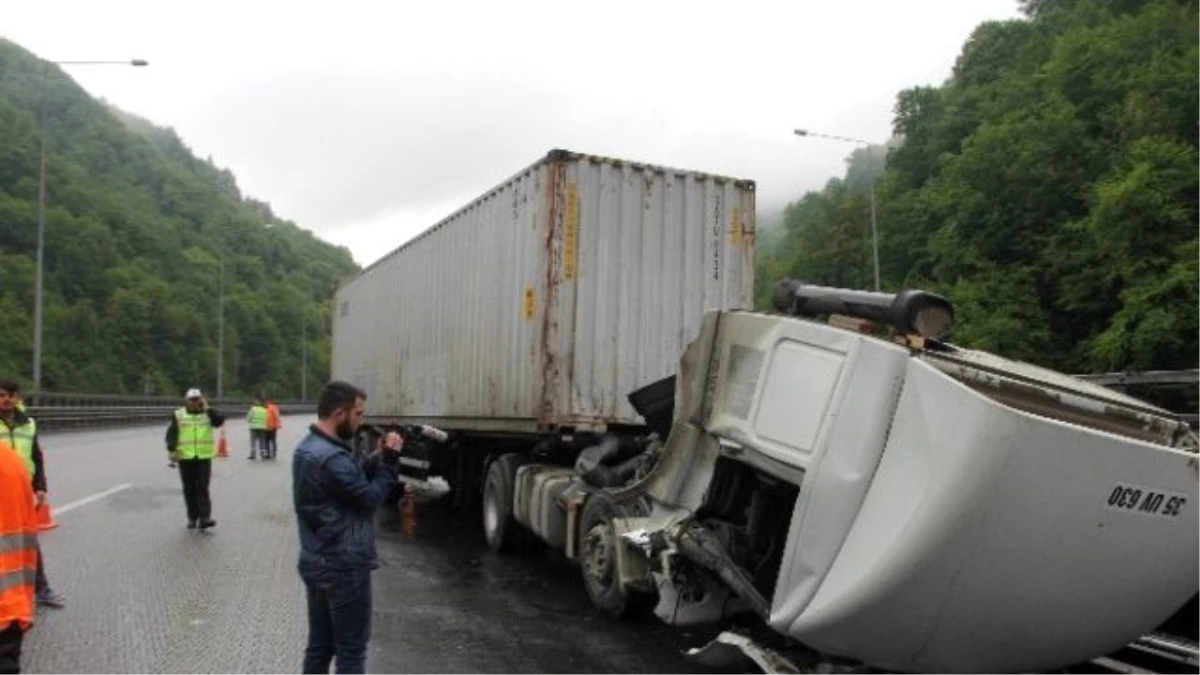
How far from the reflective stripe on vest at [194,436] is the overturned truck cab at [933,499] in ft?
22.5

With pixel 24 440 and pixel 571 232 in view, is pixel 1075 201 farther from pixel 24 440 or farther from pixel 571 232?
pixel 24 440

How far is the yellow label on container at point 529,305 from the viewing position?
28.6 feet

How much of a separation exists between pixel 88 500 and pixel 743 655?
413 inches

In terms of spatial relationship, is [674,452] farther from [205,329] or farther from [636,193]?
[205,329]

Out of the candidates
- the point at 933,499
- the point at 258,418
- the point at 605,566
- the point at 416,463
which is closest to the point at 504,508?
the point at 605,566

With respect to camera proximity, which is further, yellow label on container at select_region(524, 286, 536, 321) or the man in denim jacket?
yellow label on container at select_region(524, 286, 536, 321)

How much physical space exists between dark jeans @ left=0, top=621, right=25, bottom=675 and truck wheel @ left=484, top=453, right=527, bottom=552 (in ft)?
19.8

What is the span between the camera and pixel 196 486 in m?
10.8

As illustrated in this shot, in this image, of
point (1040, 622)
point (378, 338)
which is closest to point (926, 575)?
point (1040, 622)

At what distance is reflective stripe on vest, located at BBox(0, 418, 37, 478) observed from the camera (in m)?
6.91

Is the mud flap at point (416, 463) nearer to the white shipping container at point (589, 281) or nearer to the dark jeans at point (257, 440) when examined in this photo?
the white shipping container at point (589, 281)

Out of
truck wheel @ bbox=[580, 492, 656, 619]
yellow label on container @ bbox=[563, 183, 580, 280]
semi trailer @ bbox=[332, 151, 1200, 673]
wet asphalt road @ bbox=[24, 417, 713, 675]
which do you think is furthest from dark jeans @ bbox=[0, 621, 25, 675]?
yellow label on container @ bbox=[563, 183, 580, 280]

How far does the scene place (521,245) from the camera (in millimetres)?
9086

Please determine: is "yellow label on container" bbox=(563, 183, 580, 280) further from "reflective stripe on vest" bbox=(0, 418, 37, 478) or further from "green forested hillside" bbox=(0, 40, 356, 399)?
"green forested hillside" bbox=(0, 40, 356, 399)
